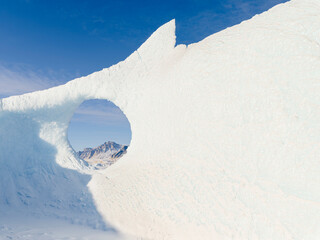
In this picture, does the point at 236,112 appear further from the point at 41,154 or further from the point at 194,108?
the point at 41,154

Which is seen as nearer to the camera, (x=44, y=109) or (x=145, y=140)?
(x=145, y=140)

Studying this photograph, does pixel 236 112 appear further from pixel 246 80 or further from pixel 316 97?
pixel 316 97

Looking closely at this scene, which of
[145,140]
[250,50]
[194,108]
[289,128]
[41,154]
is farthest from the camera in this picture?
[41,154]

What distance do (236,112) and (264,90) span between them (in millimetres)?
1526

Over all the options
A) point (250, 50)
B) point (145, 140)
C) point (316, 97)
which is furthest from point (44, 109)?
point (316, 97)

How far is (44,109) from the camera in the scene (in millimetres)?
16281

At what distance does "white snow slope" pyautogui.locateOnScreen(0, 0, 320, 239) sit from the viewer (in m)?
9.46

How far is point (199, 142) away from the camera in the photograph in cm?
1170

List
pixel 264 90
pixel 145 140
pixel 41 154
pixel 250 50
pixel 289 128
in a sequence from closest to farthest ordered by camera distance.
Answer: pixel 289 128 < pixel 264 90 < pixel 250 50 < pixel 145 140 < pixel 41 154

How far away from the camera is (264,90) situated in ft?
34.4

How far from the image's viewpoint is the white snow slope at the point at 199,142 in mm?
9461

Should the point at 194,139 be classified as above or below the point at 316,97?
below

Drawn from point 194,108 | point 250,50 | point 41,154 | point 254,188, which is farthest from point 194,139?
point 41,154

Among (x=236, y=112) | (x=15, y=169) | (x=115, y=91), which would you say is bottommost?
(x=15, y=169)
